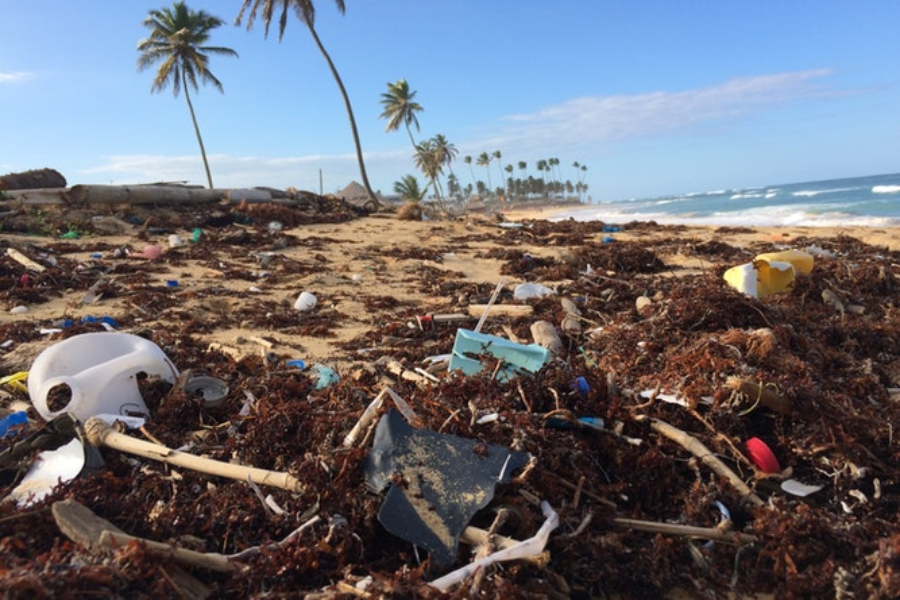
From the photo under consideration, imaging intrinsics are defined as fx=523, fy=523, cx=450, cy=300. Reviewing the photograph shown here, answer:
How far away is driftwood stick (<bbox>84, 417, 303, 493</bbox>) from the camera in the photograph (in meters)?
2.09

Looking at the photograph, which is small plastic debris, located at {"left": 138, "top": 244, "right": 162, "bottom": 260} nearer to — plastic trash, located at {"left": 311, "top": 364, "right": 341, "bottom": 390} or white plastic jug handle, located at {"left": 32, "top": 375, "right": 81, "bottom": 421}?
plastic trash, located at {"left": 311, "top": 364, "right": 341, "bottom": 390}

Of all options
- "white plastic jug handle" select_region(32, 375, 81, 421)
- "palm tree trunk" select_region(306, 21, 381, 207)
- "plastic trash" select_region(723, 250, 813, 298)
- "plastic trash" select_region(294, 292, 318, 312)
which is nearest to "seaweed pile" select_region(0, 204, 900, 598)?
"white plastic jug handle" select_region(32, 375, 81, 421)

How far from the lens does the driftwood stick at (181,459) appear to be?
209 cm

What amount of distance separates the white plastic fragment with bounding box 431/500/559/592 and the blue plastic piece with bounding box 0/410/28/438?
249 centimetres

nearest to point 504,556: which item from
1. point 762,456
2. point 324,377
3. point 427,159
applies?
point 762,456

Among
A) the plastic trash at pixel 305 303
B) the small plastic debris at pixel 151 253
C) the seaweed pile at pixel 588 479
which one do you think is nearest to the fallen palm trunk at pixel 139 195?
the small plastic debris at pixel 151 253

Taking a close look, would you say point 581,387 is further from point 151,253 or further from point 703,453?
point 151,253

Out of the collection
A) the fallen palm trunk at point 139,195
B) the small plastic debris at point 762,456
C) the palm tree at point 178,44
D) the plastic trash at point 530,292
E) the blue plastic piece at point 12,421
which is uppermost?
the palm tree at point 178,44

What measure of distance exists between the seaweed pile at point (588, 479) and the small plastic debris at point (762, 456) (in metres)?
0.03

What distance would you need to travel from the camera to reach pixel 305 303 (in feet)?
20.4

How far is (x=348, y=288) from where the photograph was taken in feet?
24.1

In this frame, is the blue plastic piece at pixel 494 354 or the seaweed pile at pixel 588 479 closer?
the seaweed pile at pixel 588 479

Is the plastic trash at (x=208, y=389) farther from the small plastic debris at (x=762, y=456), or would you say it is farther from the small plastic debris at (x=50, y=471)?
the small plastic debris at (x=762, y=456)

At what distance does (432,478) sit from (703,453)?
1.24 metres
